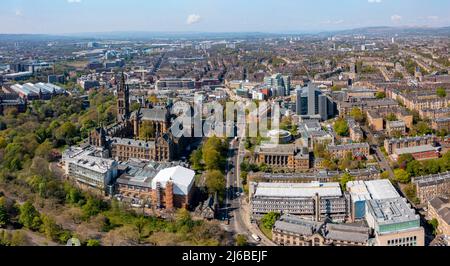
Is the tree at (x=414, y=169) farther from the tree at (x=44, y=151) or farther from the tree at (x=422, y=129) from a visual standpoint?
the tree at (x=44, y=151)

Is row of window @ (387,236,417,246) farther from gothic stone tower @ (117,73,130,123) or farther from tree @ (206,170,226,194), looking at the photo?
gothic stone tower @ (117,73,130,123)

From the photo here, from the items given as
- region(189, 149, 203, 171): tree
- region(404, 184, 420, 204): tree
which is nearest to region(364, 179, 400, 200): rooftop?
region(404, 184, 420, 204): tree

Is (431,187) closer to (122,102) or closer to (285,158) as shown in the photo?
(285,158)

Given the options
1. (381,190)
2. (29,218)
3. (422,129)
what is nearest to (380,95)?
(422,129)

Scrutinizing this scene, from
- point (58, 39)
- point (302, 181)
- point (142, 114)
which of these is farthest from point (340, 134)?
point (58, 39)

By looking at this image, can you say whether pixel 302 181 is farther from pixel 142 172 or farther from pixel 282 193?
pixel 142 172
